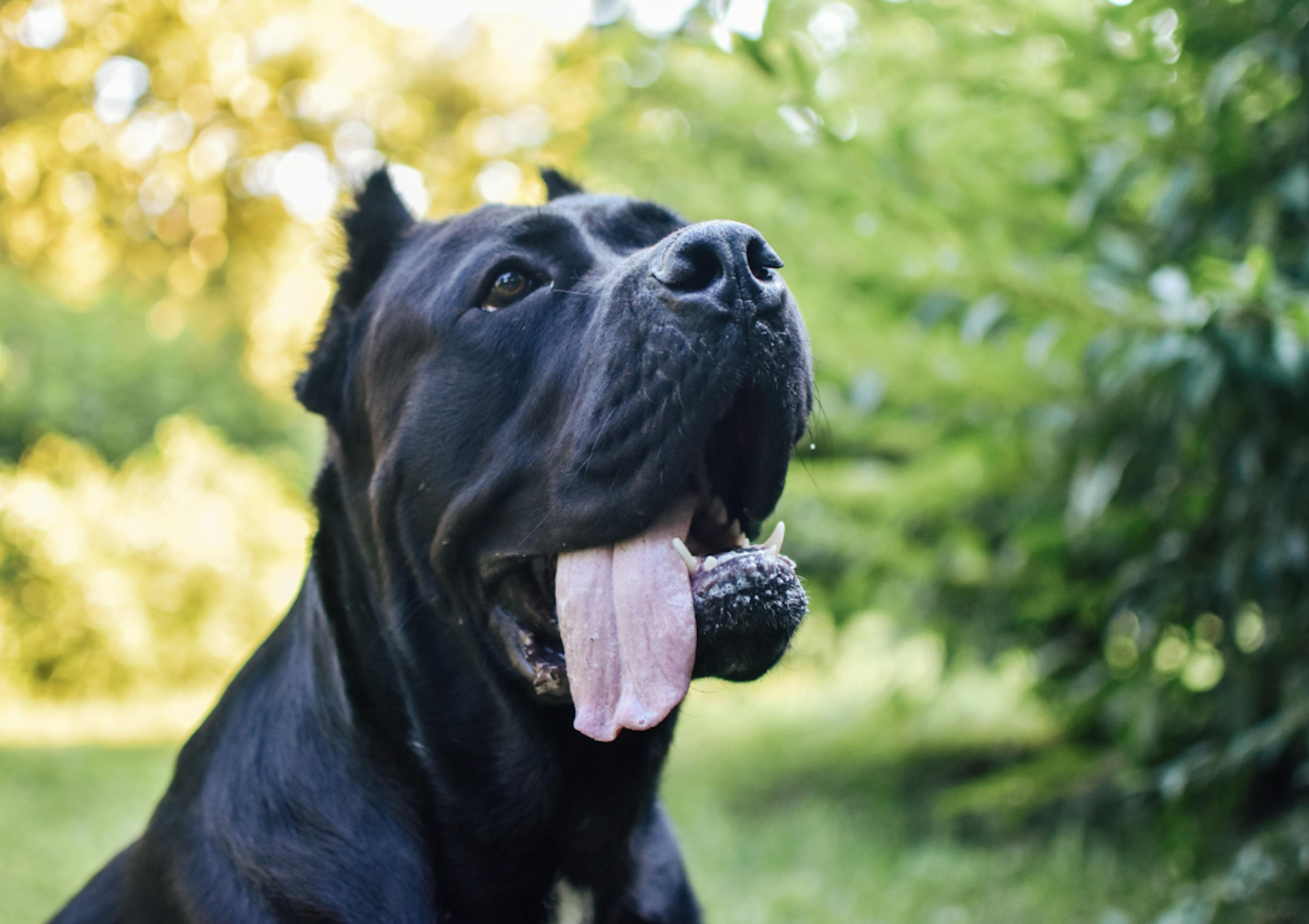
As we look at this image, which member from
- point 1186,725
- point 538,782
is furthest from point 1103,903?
point 538,782

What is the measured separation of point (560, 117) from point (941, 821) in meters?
7.84

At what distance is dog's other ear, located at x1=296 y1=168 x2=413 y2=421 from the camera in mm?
2268

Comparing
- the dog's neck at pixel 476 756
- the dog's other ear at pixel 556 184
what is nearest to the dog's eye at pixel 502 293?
the dog's neck at pixel 476 756

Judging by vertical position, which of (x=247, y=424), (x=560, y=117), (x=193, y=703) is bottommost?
(x=193, y=703)

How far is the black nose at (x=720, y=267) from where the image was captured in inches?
66.5

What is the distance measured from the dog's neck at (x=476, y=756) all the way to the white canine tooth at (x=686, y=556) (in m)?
0.42

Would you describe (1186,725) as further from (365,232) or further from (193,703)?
(193,703)

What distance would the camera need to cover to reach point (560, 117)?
1061 centimetres

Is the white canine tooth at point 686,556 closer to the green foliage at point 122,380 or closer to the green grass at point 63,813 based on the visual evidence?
the green grass at point 63,813

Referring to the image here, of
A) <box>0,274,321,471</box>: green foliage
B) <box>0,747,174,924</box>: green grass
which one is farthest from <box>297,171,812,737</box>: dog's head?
<box>0,274,321,471</box>: green foliage

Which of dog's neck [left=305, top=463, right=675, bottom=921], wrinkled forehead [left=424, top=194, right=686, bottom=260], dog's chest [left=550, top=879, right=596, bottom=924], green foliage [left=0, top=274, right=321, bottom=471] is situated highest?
green foliage [left=0, top=274, right=321, bottom=471]

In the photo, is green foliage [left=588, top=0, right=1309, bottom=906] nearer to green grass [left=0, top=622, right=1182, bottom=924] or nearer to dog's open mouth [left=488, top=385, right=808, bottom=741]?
green grass [left=0, top=622, right=1182, bottom=924]

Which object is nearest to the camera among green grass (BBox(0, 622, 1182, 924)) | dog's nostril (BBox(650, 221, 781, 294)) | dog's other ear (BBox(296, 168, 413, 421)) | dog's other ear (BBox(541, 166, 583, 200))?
dog's nostril (BBox(650, 221, 781, 294))

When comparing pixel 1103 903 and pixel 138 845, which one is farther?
pixel 1103 903
